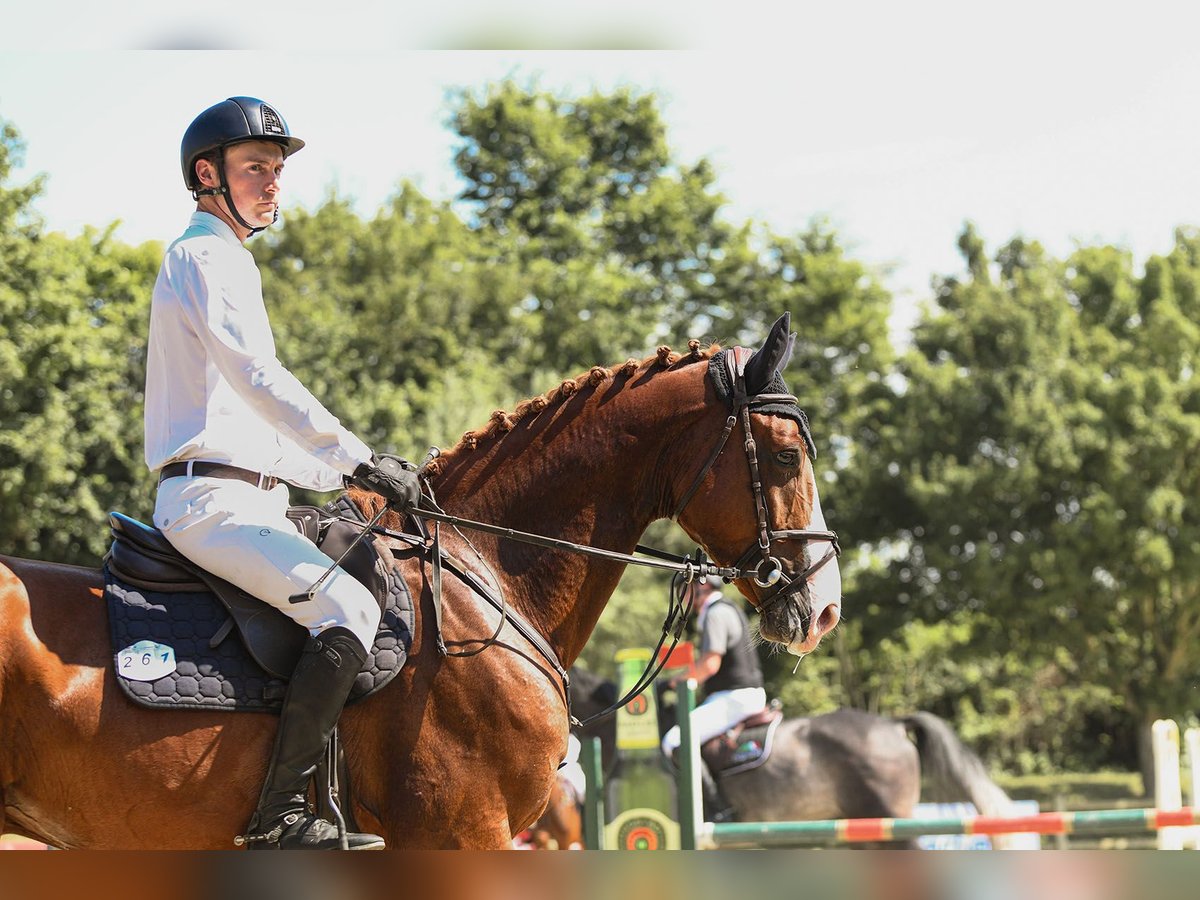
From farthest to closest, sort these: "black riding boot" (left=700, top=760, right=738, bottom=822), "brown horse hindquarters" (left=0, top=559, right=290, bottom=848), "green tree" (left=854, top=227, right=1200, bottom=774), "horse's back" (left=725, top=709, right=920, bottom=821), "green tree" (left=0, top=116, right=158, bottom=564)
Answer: "green tree" (left=854, top=227, right=1200, bottom=774) < "green tree" (left=0, top=116, right=158, bottom=564) < "black riding boot" (left=700, top=760, right=738, bottom=822) < "horse's back" (left=725, top=709, right=920, bottom=821) < "brown horse hindquarters" (left=0, top=559, right=290, bottom=848)

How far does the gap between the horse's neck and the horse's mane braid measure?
32mm

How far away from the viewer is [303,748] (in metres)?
3.45

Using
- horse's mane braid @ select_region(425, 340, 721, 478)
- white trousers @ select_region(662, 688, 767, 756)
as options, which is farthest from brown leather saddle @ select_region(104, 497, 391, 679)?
white trousers @ select_region(662, 688, 767, 756)

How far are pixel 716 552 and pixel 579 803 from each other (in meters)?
7.11

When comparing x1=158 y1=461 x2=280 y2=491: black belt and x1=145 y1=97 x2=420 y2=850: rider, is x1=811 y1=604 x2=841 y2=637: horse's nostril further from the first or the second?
x1=158 y1=461 x2=280 y2=491: black belt

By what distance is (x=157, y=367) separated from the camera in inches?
144

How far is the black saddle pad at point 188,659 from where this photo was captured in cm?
342

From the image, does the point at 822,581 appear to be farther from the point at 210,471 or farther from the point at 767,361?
the point at 210,471

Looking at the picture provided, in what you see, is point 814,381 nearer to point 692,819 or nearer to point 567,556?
point 692,819

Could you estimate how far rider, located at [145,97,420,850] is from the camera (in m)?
3.47

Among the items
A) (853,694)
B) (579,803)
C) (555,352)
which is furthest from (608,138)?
(579,803)

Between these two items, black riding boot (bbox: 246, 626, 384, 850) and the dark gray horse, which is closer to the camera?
black riding boot (bbox: 246, 626, 384, 850)

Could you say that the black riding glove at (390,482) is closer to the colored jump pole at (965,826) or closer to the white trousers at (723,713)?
the colored jump pole at (965,826)

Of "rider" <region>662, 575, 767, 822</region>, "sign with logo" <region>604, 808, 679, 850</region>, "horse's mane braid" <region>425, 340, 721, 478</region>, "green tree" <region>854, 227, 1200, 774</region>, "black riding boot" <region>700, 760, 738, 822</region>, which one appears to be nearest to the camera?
"horse's mane braid" <region>425, 340, 721, 478</region>
